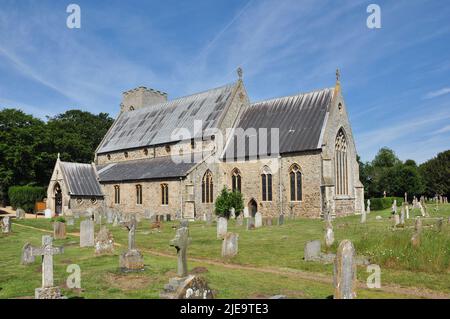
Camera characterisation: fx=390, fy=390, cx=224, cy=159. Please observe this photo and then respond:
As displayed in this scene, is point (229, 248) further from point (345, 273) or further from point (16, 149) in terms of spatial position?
point (16, 149)

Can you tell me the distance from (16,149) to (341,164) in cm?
3409

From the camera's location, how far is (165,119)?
3869cm

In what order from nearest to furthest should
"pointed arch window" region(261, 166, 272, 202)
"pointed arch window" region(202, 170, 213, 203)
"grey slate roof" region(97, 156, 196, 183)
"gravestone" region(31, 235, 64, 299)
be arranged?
"gravestone" region(31, 235, 64, 299) < "pointed arch window" region(261, 166, 272, 202) < "pointed arch window" region(202, 170, 213, 203) < "grey slate roof" region(97, 156, 196, 183)

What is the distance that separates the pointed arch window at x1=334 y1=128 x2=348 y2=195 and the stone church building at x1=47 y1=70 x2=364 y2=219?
0.08 m

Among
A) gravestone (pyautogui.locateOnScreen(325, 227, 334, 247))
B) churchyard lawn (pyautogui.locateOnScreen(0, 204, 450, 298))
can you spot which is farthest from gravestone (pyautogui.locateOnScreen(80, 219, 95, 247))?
gravestone (pyautogui.locateOnScreen(325, 227, 334, 247))

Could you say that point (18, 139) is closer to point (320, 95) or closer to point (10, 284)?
point (320, 95)

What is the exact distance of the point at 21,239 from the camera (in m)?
19.0

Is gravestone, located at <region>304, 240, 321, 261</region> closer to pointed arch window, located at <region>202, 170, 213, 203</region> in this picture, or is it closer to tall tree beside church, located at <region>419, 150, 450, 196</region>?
pointed arch window, located at <region>202, 170, 213, 203</region>

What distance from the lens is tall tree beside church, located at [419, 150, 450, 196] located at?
63.0 metres

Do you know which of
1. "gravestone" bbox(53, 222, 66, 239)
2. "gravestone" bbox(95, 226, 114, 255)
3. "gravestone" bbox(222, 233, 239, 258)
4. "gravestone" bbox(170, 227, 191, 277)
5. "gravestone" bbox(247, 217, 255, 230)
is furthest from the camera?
"gravestone" bbox(247, 217, 255, 230)

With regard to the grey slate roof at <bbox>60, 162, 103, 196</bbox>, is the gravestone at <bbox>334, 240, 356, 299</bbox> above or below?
below

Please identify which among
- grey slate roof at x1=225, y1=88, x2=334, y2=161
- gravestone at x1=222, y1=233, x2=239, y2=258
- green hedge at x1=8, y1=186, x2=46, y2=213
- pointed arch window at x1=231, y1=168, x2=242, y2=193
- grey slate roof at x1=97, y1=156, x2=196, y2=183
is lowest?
gravestone at x1=222, y1=233, x2=239, y2=258

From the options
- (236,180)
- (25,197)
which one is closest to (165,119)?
(236,180)
